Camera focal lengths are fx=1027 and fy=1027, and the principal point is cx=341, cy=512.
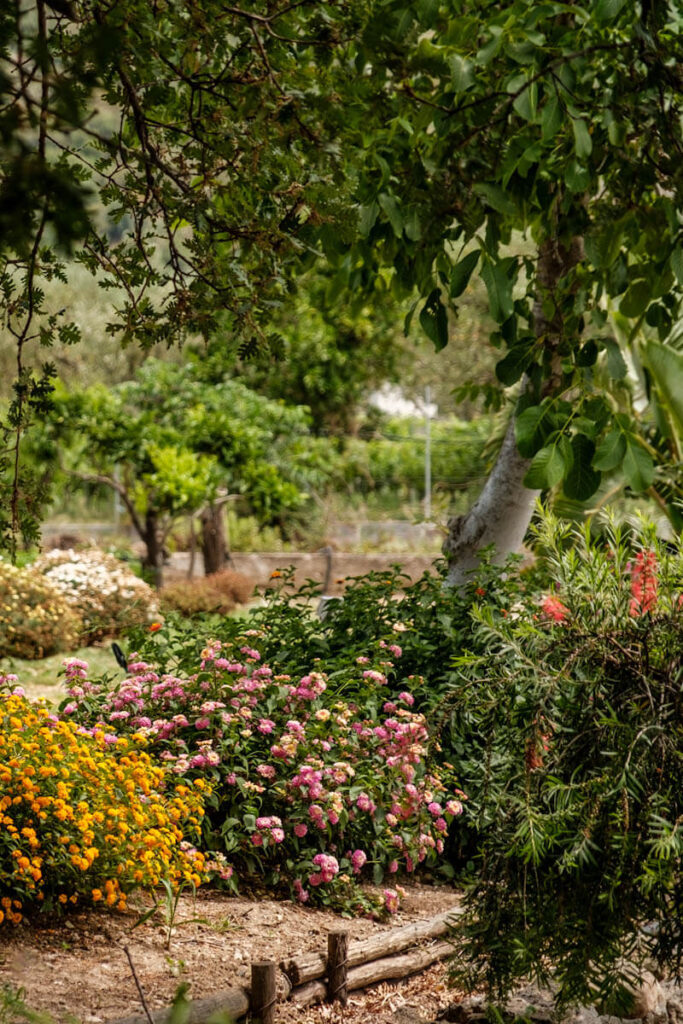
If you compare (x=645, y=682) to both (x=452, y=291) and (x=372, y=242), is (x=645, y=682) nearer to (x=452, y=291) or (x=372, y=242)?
(x=452, y=291)

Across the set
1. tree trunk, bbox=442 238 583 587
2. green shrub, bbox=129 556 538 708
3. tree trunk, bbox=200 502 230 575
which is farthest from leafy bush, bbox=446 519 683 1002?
tree trunk, bbox=200 502 230 575

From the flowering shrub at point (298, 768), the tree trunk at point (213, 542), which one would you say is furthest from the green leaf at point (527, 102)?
the tree trunk at point (213, 542)

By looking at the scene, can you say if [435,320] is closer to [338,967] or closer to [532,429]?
[532,429]

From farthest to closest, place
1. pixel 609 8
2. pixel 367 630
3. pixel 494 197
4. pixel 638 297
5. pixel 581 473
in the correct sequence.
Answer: pixel 367 630, pixel 638 297, pixel 581 473, pixel 494 197, pixel 609 8

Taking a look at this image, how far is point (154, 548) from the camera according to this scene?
13.2 metres

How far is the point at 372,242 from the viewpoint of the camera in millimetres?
4520

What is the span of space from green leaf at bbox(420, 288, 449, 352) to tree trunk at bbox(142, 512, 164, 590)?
9194 millimetres

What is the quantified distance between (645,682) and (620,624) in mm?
212

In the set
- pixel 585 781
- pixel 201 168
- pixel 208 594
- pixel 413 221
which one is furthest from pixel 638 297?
pixel 208 594

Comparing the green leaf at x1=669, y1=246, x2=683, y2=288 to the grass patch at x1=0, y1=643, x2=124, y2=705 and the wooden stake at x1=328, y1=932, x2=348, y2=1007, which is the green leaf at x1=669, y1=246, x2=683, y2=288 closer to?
the wooden stake at x1=328, y1=932, x2=348, y2=1007

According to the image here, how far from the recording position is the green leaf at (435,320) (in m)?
3.95

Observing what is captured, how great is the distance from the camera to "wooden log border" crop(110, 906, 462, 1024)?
9.57 feet

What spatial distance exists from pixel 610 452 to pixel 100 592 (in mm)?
8262

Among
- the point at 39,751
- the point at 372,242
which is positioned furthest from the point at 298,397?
the point at 39,751
